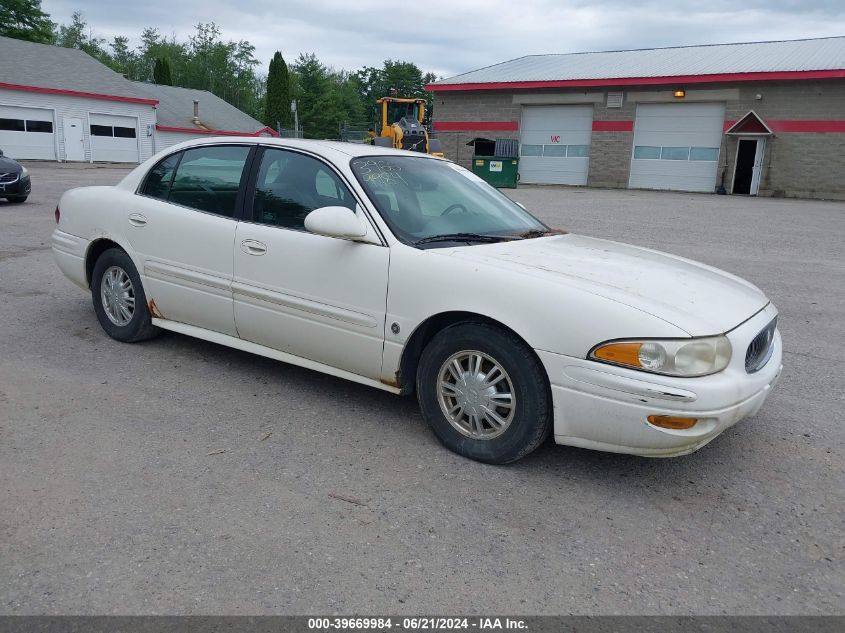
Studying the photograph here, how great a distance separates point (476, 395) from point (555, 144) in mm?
30357

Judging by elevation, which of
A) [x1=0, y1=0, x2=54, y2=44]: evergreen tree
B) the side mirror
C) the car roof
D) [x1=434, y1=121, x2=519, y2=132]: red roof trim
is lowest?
the side mirror

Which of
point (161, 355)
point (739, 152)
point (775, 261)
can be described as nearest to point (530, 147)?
point (739, 152)

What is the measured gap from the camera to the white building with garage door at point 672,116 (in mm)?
26844

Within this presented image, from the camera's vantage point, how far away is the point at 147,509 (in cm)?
299

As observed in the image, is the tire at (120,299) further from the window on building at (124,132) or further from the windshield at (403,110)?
the window on building at (124,132)

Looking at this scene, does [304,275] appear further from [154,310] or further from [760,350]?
[760,350]

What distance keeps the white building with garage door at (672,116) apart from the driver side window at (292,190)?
2712 centimetres

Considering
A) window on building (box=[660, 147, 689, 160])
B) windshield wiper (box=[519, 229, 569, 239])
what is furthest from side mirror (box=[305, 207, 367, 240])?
window on building (box=[660, 147, 689, 160])

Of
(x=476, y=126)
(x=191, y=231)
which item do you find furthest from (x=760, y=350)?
(x=476, y=126)

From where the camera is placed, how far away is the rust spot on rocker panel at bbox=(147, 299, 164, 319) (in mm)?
4905

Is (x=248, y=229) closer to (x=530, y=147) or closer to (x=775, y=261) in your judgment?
(x=775, y=261)

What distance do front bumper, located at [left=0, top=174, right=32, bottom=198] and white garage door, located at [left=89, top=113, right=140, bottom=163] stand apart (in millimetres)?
26189

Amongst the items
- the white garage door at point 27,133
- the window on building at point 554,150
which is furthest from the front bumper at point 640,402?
the white garage door at point 27,133

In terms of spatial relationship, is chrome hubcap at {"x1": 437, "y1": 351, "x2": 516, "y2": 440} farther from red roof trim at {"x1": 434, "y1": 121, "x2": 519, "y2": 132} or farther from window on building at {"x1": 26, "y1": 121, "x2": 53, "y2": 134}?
window on building at {"x1": 26, "y1": 121, "x2": 53, "y2": 134}
